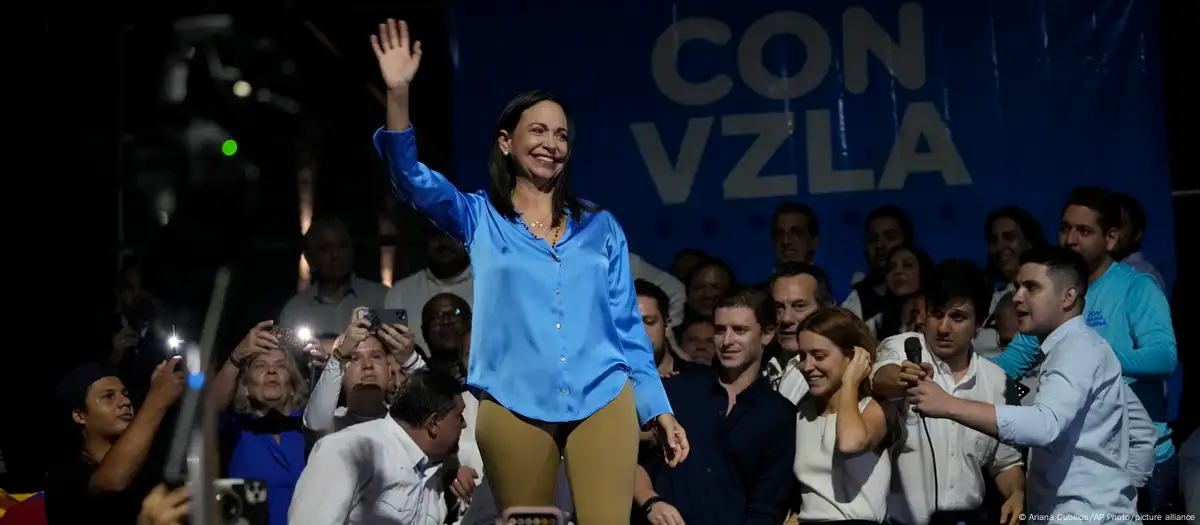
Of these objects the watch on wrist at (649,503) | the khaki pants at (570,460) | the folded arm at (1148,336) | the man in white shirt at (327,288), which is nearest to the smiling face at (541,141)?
the khaki pants at (570,460)

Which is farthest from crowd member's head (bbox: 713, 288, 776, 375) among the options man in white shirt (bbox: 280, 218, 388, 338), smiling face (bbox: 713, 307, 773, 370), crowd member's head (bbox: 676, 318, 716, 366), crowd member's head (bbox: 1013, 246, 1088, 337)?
man in white shirt (bbox: 280, 218, 388, 338)

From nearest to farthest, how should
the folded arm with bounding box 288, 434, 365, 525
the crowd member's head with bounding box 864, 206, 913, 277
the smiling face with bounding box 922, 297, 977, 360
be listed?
the folded arm with bounding box 288, 434, 365, 525 < the smiling face with bounding box 922, 297, 977, 360 < the crowd member's head with bounding box 864, 206, 913, 277

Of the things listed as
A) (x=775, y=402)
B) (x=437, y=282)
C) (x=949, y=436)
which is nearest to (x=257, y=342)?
(x=437, y=282)

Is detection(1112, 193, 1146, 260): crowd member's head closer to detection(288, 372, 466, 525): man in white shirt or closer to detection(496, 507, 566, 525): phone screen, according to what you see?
detection(288, 372, 466, 525): man in white shirt

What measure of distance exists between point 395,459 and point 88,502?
96cm

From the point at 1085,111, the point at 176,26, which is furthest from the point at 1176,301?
the point at 176,26

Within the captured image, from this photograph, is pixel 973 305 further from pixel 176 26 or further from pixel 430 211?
pixel 176 26

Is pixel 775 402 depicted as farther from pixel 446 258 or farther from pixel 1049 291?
pixel 446 258

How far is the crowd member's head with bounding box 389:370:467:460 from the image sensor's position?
15.5 ft

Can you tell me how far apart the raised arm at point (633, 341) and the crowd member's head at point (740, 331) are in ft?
5.37

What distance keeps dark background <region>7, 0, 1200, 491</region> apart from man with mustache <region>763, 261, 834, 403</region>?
73.4 inches

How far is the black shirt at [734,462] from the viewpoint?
4.81m

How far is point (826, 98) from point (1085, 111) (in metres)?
1.14

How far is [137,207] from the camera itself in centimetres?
709
